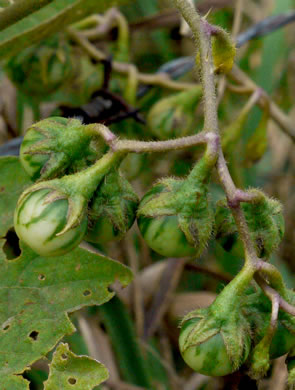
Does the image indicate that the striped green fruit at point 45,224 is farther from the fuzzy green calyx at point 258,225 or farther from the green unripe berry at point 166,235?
the fuzzy green calyx at point 258,225

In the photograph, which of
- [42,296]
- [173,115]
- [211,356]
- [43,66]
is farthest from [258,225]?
[43,66]

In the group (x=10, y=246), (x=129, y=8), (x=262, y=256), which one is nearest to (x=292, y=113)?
(x=129, y=8)

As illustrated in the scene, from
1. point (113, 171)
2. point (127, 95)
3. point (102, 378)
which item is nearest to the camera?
point (113, 171)

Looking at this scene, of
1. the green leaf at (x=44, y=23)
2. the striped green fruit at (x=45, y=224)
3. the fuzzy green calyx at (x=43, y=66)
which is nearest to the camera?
the striped green fruit at (x=45, y=224)

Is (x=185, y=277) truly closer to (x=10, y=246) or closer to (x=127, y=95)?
(x=127, y=95)

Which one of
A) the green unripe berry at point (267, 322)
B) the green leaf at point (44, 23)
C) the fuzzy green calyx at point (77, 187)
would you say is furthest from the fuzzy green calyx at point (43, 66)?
the green unripe berry at point (267, 322)

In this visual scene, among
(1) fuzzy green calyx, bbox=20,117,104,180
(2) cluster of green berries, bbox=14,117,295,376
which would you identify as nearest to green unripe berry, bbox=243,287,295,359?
(2) cluster of green berries, bbox=14,117,295,376

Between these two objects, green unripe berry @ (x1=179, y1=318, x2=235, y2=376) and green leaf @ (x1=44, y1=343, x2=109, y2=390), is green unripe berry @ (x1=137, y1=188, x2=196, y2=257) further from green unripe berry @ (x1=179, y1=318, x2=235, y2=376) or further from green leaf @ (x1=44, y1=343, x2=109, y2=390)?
green leaf @ (x1=44, y1=343, x2=109, y2=390)
